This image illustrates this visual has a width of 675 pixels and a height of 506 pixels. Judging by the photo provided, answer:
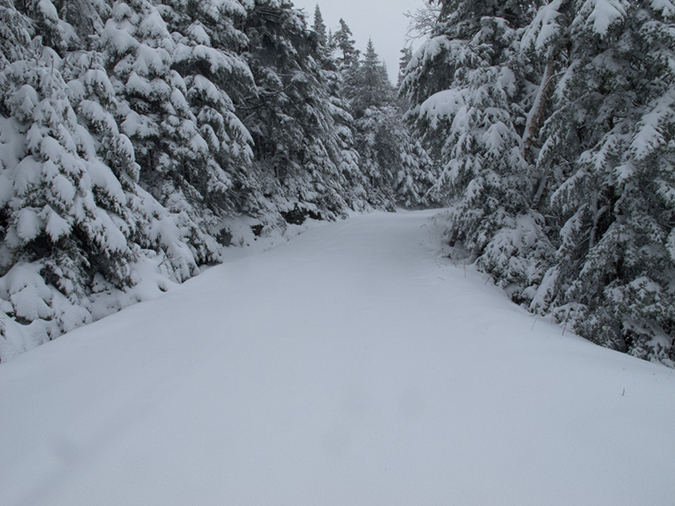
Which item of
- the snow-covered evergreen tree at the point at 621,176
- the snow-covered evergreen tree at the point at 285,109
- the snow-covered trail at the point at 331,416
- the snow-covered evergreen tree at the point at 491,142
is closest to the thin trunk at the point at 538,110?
the snow-covered evergreen tree at the point at 491,142

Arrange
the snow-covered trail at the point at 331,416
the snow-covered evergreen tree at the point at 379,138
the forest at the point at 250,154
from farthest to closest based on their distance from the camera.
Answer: the snow-covered evergreen tree at the point at 379,138
the forest at the point at 250,154
the snow-covered trail at the point at 331,416

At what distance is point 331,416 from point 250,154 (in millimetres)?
8208

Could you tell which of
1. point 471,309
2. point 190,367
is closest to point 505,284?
point 471,309

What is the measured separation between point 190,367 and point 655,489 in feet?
10.9

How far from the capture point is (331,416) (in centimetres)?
253

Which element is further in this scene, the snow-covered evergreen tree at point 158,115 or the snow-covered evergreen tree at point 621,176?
the snow-covered evergreen tree at point 158,115

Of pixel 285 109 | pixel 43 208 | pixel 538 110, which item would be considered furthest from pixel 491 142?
pixel 285 109

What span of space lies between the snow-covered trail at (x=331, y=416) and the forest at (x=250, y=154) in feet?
4.12

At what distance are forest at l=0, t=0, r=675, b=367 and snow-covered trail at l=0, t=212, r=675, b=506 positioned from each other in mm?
1255

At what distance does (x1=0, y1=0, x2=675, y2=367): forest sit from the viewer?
4273 millimetres

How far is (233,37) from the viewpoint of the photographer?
9352mm

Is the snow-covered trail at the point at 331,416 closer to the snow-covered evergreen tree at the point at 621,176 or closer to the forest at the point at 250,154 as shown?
the forest at the point at 250,154

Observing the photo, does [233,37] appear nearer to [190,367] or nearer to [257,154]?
[257,154]

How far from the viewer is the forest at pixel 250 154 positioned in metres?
4.27
